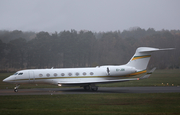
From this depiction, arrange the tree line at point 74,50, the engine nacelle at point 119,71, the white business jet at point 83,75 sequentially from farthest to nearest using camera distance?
the tree line at point 74,50
the engine nacelle at point 119,71
the white business jet at point 83,75

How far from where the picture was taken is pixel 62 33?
82.4 metres

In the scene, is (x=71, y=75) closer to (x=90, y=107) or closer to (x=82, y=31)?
(x=90, y=107)

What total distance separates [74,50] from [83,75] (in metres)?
53.1

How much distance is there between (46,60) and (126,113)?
58630 millimetres

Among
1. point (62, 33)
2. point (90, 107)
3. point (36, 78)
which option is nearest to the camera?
point (90, 107)

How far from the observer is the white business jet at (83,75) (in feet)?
75.7

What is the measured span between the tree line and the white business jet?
1432 inches

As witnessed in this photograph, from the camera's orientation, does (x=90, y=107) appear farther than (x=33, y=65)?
No

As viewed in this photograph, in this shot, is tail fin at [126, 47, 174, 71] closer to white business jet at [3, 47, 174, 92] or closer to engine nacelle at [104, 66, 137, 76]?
white business jet at [3, 47, 174, 92]

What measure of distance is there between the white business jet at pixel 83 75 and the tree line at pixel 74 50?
119ft

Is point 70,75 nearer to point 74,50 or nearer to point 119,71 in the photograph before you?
point 119,71

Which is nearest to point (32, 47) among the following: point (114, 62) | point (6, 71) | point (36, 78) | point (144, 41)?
point (6, 71)

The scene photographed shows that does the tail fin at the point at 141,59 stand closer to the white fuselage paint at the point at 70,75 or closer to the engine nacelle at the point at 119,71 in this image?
the white fuselage paint at the point at 70,75

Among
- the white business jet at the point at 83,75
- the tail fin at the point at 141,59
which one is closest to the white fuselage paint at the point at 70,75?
the white business jet at the point at 83,75
